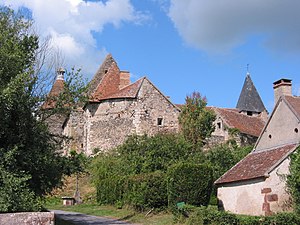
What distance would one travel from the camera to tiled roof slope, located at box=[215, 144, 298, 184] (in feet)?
59.3

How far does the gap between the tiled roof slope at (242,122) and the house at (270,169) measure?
18.8 m

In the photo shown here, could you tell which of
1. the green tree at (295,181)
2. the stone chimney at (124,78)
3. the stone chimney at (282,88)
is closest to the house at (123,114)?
the stone chimney at (124,78)

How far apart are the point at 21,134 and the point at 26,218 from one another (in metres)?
6.64

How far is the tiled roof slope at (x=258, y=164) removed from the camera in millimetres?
18083

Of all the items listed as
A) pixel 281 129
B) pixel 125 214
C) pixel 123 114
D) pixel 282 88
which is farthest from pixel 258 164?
pixel 123 114

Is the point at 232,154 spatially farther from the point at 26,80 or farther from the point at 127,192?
the point at 26,80

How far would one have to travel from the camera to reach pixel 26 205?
12953mm

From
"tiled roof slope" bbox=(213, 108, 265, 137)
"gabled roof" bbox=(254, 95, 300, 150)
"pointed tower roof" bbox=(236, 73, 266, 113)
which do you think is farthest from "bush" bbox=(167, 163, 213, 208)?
"pointed tower roof" bbox=(236, 73, 266, 113)

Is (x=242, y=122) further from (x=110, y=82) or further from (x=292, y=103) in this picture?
(x=292, y=103)

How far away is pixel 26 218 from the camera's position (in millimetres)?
8977

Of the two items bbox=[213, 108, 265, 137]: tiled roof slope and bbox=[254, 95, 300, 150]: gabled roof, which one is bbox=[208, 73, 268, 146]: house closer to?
bbox=[213, 108, 265, 137]: tiled roof slope

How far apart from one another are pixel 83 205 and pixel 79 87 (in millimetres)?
13728

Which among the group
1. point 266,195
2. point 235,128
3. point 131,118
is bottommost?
point 266,195

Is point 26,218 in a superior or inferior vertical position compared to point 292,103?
inferior
